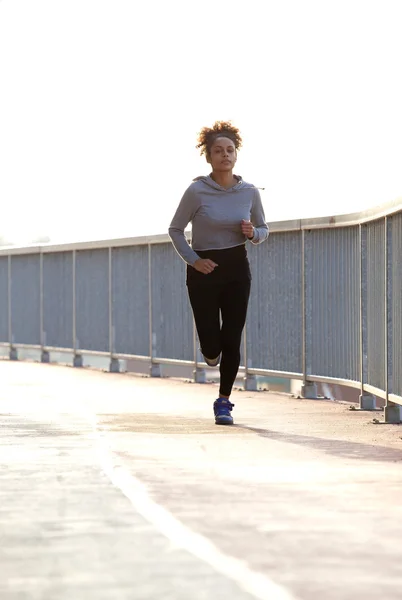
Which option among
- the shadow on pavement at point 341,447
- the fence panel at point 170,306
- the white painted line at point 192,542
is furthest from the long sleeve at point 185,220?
the fence panel at point 170,306

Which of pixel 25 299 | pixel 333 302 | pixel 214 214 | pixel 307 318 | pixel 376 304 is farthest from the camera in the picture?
pixel 25 299

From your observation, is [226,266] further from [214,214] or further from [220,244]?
[214,214]

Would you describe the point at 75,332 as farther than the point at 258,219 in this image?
Yes

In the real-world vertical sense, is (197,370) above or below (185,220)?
below

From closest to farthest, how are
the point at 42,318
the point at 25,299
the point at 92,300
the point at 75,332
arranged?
the point at 92,300 → the point at 75,332 → the point at 42,318 → the point at 25,299

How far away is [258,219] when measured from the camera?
11.4 meters

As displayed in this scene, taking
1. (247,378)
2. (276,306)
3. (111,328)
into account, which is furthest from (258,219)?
(111,328)

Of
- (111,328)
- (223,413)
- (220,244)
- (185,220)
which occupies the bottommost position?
(223,413)

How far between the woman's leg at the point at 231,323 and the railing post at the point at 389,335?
95 centimetres

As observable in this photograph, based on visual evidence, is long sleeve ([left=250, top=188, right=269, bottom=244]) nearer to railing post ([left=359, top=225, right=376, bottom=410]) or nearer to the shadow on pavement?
the shadow on pavement

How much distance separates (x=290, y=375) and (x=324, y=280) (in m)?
1.23

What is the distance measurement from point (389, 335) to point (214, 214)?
1409 mm

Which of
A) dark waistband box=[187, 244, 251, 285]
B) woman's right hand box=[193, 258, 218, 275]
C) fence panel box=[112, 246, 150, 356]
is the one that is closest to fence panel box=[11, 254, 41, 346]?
fence panel box=[112, 246, 150, 356]

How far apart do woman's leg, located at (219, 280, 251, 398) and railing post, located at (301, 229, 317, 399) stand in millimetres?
3647
